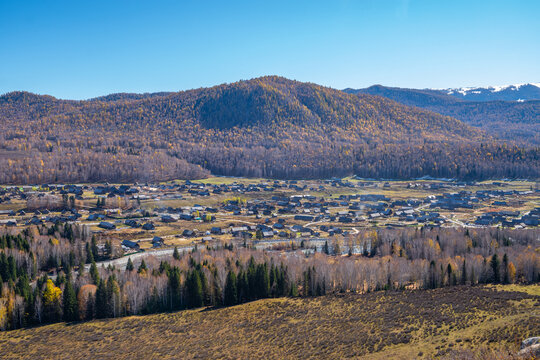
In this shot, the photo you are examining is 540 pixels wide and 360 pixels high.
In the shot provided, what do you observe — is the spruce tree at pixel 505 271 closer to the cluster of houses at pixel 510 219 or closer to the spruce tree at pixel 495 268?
the spruce tree at pixel 495 268

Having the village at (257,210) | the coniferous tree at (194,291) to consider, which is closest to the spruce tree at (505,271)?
the village at (257,210)

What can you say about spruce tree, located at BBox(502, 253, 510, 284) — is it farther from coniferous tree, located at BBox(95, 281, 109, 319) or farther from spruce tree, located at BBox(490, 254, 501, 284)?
coniferous tree, located at BBox(95, 281, 109, 319)

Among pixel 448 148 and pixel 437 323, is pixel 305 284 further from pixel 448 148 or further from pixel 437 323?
pixel 448 148

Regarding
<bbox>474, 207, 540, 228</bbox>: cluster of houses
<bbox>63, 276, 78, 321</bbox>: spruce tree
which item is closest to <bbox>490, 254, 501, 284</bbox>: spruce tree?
<bbox>474, 207, 540, 228</bbox>: cluster of houses

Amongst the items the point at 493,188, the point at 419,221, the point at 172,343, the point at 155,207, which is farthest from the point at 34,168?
the point at 493,188

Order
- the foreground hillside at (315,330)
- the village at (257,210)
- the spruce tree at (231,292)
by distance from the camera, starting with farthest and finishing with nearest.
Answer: the village at (257,210) → the spruce tree at (231,292) → the foreground hillside at (315,330)

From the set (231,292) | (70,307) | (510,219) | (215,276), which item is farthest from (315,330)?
(510,219)
